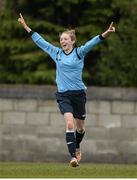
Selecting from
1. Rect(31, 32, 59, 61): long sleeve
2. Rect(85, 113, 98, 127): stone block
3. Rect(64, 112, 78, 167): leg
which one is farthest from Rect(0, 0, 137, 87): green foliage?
Rect(64, 112, 78, 167): leg

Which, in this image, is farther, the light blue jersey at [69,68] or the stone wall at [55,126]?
the stone wall at [55,126]

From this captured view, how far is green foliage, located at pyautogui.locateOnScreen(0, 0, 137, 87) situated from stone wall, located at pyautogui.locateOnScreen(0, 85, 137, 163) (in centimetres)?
142

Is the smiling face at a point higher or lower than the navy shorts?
higher

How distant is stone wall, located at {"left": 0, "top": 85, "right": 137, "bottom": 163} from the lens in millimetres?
16609

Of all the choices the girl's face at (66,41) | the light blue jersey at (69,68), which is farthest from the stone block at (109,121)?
the girl's face at (66,41)

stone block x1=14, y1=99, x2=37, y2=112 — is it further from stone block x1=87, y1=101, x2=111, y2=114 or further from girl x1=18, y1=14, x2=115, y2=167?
girl x1=18, y1=14, x2=115, y2=167

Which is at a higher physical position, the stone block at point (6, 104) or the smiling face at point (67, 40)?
the smiling face at point (67, 40)

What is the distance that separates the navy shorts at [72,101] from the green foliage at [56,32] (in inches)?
205

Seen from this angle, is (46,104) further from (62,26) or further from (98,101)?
(62,26)

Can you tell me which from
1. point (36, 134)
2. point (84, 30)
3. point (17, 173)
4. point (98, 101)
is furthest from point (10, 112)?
point (17, 173)

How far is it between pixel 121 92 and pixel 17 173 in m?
5.37

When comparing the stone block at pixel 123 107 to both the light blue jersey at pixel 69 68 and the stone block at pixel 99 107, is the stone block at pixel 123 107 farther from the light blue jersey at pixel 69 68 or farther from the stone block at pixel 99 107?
the light blue jersey at pixel 69 68

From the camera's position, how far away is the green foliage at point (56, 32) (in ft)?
60.4

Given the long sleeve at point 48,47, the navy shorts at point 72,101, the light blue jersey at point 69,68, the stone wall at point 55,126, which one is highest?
the long sleeve at point 48,47
